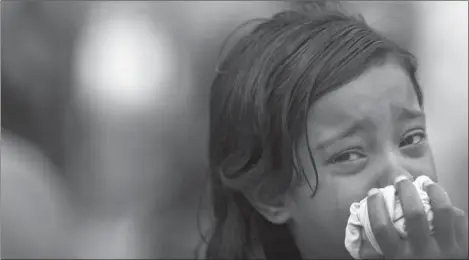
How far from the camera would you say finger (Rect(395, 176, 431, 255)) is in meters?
0.88

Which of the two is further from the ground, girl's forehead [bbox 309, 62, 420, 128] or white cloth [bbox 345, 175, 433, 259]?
girl's forehead [bbox 309, 62, 420, 128]

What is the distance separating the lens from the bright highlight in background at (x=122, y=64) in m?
1.10

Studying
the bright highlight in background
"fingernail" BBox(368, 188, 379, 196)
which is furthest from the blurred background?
"fingernail" BBox(368, 188, 379, 196)

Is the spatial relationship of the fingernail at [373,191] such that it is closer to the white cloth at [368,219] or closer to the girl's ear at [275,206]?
the white cloth at [368,219]

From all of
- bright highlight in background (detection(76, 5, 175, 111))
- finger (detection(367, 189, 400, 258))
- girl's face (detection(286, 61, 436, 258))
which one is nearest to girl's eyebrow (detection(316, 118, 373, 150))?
girl's face (detection(286, 61, 436, 258))

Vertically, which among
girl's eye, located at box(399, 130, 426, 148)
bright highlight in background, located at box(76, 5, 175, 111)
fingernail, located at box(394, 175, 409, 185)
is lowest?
fingernail, located at box(394, 175, 409, 185)

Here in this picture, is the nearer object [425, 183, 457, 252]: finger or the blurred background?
[425, 183, 457, 252]: finger

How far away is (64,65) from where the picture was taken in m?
1.10

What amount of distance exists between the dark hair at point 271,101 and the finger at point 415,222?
166 millimetres

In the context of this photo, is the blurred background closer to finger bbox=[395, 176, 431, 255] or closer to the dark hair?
the dark hair

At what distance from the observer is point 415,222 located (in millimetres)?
879

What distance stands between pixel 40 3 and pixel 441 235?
0.76m

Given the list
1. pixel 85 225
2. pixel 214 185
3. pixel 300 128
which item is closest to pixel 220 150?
pixel 214 185

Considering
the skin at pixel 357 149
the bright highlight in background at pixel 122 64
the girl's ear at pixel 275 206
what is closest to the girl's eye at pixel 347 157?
the skin at pixel 357 149
